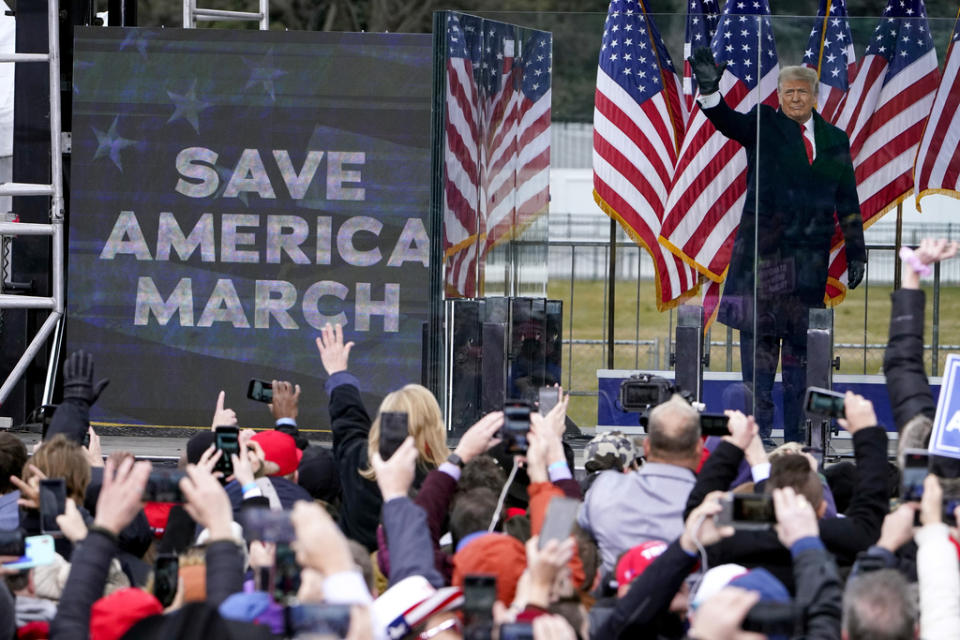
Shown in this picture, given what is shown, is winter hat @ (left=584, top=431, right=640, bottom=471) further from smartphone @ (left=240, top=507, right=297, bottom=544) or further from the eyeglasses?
smartphone @ (left=240, top=507, right=297, bottom=544)

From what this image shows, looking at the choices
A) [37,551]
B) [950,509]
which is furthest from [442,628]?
[950,509]

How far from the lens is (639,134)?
32.3 feet

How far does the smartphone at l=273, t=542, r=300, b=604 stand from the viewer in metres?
3.40

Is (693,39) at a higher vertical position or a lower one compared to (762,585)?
higher

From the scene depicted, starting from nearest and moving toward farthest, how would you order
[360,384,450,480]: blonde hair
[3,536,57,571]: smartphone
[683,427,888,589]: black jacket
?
[3,536,57,571]: smartphone < [683,427,888,589]: black jacket < [360,384,450,480]: blonde hair

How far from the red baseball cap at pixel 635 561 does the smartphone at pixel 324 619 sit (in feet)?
5.24

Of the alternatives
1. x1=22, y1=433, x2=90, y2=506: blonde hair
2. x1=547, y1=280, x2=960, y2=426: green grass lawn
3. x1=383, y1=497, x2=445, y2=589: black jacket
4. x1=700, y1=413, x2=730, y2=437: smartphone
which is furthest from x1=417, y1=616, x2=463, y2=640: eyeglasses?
x1=547, y1=280, x2=960, y2=426: green grass lawn

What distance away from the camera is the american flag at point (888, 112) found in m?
9.77

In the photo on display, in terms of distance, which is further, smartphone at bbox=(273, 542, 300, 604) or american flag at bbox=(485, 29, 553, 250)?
american flag at bbox=(485, 29, 553, 250)

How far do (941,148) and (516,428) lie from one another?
226 inches

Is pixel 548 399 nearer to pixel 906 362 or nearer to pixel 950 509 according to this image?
pixel 906 362

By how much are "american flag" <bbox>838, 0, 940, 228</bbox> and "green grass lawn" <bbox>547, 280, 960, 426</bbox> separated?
64 centimetres

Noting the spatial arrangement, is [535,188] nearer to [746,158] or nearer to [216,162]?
[746,158]

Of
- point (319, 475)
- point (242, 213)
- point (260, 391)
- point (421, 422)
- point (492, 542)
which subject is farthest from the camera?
point (242, 213)
